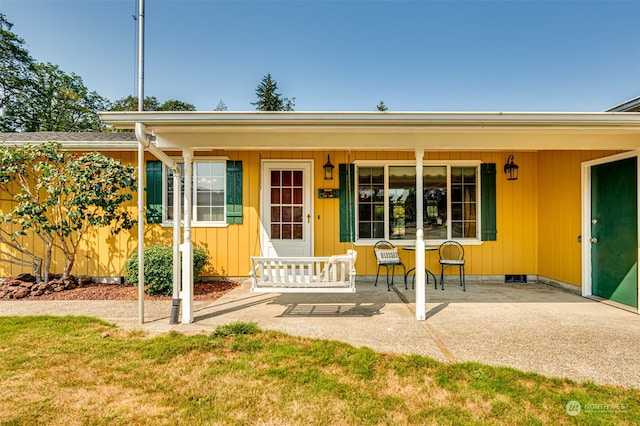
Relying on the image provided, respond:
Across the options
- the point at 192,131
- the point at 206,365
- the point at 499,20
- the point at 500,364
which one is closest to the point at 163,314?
the point at 206,365

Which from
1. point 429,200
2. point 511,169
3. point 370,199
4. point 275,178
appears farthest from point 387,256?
point 511,169

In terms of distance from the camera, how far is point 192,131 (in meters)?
3.30

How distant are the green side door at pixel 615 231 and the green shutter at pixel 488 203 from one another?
55.3 inches

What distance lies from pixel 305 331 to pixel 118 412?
5.59ft

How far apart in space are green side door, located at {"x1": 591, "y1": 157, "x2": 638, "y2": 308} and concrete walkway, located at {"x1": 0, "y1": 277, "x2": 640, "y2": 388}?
0.31 m

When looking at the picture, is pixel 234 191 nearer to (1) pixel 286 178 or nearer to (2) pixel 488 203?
(1) pixel 286 178

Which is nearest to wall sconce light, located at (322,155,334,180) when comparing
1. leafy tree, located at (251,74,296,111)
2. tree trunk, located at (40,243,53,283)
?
tree trunk, located at (40,243,53,283)

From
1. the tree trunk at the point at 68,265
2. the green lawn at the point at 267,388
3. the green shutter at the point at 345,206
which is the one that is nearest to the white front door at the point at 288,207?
the green shutter at the point at 345,206

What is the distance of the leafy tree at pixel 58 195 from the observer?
463 centimetres

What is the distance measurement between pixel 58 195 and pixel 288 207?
3600mm

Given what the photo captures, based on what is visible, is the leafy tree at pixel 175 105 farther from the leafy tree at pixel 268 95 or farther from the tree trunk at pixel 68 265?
the tree trunk at pixel 68 265

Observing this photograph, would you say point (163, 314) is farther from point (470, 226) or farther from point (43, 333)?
point (470, 226)

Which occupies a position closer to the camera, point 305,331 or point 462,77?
point 305,331

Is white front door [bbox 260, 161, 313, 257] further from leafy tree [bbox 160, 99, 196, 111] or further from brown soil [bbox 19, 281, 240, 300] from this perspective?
leafy tree [bbox 160, 99, 196, 111]
